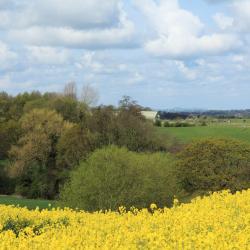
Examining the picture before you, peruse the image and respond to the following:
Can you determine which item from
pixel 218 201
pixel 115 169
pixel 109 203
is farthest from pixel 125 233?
pixel 115 169

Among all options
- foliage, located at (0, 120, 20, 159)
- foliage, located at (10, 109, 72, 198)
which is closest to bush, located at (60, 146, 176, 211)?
foliage, located at (10, 109, 72, 198)

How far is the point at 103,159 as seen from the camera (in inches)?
1159

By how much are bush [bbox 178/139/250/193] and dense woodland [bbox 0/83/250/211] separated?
0.22 feet

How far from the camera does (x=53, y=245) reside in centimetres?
782

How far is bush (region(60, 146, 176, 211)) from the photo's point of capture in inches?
1040

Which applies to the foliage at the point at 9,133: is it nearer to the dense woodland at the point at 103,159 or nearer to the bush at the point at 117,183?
the dense woodland at the point at 103,159

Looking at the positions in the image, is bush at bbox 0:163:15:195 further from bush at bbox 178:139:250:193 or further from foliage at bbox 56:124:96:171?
bush at bbox 178:139:250:193

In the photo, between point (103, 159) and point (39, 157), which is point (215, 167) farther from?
point (39, 157)

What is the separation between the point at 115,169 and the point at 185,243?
68.1 feet

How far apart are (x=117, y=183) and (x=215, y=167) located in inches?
511

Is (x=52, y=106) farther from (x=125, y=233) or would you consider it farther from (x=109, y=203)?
(x=125, y=233)

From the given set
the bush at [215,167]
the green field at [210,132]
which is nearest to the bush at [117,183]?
the bush at [215,167]

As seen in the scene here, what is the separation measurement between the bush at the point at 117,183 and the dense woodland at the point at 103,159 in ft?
0.15

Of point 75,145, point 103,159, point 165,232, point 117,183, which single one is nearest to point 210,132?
point 75,145
